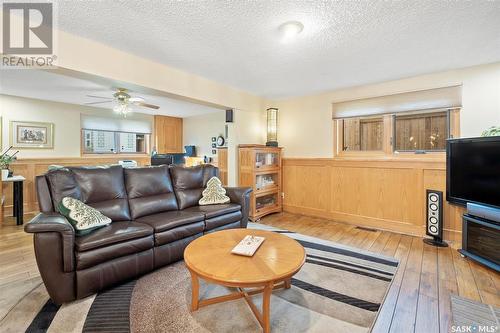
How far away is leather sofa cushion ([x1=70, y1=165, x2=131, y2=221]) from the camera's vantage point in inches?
95.7

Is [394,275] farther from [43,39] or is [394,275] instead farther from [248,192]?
[43,39]

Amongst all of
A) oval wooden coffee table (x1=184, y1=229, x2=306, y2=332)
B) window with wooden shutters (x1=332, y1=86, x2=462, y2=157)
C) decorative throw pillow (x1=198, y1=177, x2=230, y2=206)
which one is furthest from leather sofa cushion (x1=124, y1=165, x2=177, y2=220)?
window with wooden shutters (x1=332, y1=86, x2=462, y2=157)

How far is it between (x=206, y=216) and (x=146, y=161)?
→ 4.62 m

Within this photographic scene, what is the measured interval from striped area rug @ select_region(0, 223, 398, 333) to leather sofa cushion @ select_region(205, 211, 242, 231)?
1.99 ft

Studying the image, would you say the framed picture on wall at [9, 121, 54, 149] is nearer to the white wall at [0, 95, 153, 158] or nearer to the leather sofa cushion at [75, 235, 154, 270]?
the white wall at [0, 95, 153, 158]

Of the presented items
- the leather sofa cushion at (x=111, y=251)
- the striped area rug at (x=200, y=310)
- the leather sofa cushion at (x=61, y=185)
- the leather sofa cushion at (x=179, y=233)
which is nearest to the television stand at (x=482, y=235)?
the striped area rug at (x=200, y=310)

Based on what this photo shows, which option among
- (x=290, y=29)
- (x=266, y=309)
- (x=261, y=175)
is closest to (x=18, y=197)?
(x=261, y=175)

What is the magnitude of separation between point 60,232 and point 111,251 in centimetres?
41

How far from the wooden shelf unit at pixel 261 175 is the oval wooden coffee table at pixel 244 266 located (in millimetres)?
2072

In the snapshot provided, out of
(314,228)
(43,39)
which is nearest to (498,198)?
(314,228)

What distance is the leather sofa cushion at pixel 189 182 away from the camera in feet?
10.2

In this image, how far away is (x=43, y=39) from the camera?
214 centimetres

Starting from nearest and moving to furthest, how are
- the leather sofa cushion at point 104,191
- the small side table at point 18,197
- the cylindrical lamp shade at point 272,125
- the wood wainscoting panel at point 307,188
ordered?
1. the leather sofa cushion at point 104,191
2. the small side table at point 18,197
3. the wood wainscoting panel at point 307,188
4. the cylindrical lamp shade at point 272,125

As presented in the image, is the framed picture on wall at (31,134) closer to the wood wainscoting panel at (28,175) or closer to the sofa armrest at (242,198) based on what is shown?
the wood wainscoting panel at (28,175)
